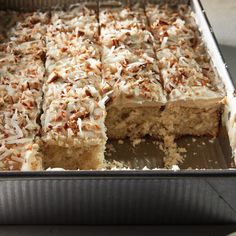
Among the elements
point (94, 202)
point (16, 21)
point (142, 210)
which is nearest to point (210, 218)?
point (142, 210)

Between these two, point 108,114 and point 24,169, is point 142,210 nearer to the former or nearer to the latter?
point 24,169

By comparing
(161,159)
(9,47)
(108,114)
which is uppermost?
(9,47)

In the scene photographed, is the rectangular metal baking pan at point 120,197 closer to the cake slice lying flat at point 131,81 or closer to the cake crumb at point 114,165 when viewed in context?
the cake crumb at point 114,165

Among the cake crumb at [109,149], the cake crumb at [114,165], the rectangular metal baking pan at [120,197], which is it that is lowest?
the cake crumb at [109,149]

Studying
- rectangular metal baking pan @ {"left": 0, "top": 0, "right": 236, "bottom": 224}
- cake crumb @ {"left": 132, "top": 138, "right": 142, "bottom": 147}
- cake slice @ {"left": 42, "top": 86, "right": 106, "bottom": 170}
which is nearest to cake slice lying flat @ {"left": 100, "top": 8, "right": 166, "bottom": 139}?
cake crumb @ {"left": 132, "top": 138, "right": 142, "bottom": 147}

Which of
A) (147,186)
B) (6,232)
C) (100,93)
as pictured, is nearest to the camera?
(147,186)

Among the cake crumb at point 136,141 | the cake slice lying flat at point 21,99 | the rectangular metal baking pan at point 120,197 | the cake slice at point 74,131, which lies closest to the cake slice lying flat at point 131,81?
the cake crumb at point 136,141
